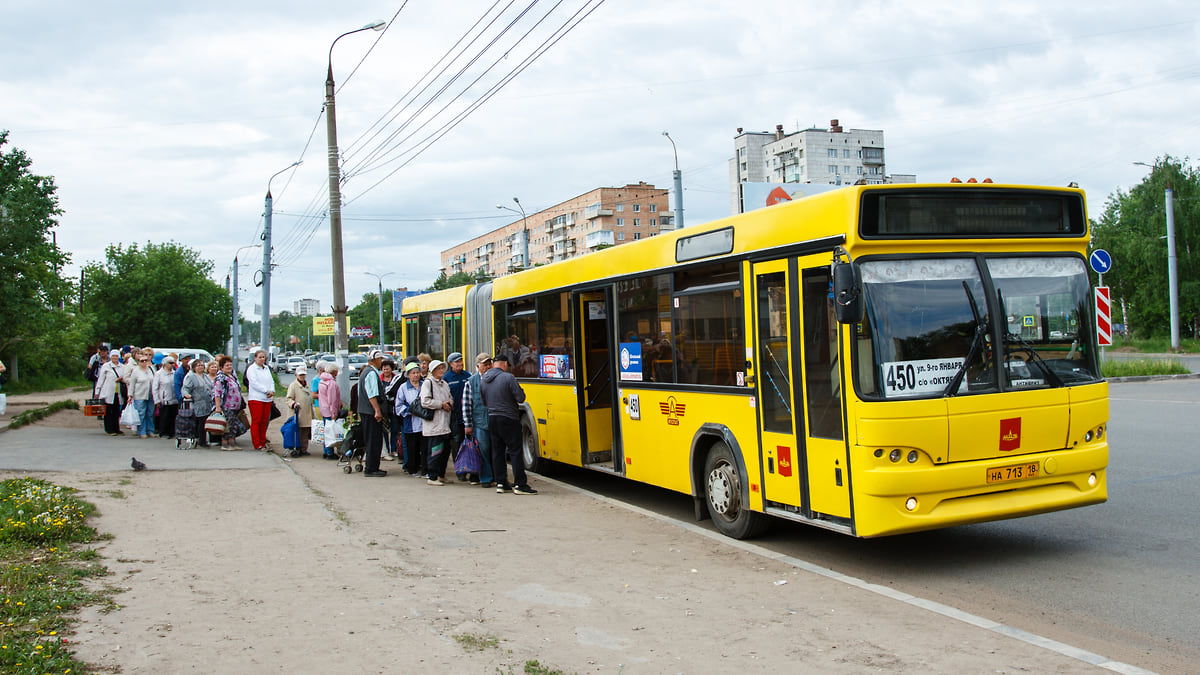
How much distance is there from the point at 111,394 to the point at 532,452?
32.1 ft

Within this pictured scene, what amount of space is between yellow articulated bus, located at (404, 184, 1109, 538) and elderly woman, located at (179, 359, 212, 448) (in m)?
10.6

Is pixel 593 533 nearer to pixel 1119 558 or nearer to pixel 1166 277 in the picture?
pixel 1119 558

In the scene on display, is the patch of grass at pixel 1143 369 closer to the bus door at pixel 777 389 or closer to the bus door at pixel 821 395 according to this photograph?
the bus door at pixel 777 389

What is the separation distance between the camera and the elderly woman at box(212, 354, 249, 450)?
1614 centimetres

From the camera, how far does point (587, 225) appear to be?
387 ft

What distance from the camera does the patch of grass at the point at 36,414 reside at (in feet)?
63.2

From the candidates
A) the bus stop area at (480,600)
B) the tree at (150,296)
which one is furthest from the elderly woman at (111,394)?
the tree at (150,296)

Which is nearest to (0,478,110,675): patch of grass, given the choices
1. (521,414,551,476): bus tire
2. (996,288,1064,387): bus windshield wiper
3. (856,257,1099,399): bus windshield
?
(856,257,1099,399): bus windshield

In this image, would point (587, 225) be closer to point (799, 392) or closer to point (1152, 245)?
point (1152, 245)

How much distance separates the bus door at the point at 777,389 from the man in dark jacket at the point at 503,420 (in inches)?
169

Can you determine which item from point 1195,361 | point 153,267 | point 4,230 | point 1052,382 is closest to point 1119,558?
point 1052,382

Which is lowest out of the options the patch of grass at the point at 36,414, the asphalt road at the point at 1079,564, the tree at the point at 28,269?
the asphalt road at the point at 1079,564

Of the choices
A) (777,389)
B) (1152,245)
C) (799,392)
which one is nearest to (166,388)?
(777,389)

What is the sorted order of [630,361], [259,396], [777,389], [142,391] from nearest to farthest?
[777,389] < [630,361] < [259,396] < [142,391]
